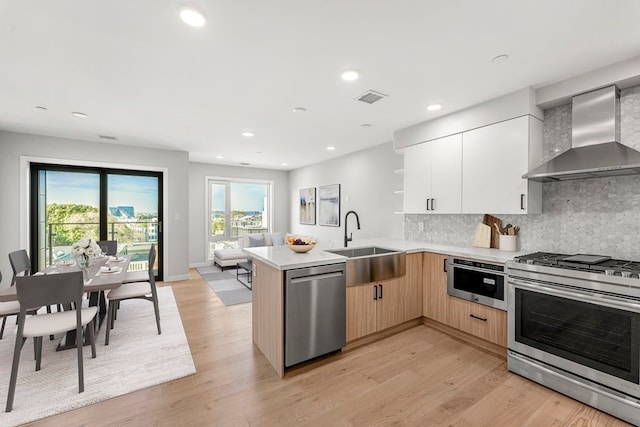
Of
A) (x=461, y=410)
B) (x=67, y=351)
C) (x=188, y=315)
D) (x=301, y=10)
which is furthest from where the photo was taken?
(x=188, y=315)

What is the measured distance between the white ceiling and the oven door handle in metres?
1.83

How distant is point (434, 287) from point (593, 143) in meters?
2.00

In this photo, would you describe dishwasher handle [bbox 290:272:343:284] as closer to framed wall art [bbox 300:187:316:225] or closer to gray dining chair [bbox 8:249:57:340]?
gray dining chair [bbox 8:249:57:340]

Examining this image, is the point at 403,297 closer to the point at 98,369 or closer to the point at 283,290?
the point at 283,290

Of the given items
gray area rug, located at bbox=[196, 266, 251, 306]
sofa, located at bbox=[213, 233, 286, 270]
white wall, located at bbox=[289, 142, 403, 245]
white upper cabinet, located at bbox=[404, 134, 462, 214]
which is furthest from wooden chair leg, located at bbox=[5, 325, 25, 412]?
sofa, located at bbox=[213, 233, 286, 270]

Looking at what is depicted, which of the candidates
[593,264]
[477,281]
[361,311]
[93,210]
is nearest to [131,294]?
[361,311]

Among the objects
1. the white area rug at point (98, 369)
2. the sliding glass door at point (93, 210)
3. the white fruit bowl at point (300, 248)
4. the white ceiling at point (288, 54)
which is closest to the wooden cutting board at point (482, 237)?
the white ceiling at point (288, 54)

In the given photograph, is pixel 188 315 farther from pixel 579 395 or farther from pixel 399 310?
pixel 579 395

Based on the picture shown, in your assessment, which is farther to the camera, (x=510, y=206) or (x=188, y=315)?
(x=188, y=315)

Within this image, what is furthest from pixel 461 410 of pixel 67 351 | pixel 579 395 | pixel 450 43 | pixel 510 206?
pixel 67 351

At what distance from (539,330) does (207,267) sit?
645cm

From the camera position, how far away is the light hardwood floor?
1.80 meters

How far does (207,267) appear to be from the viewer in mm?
6676

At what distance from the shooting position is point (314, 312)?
236 cm
